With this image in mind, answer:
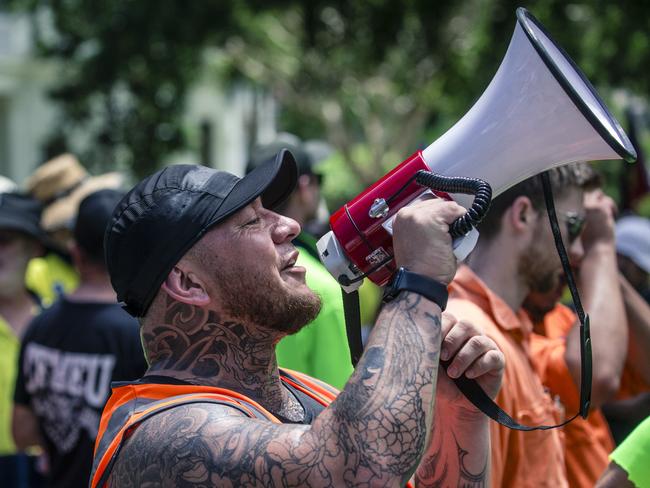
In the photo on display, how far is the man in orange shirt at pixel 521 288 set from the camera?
9.78ft

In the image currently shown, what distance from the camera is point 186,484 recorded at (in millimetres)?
1912

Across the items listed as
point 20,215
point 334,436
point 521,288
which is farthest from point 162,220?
point 20,215

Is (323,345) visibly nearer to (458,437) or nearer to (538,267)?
(538,267)

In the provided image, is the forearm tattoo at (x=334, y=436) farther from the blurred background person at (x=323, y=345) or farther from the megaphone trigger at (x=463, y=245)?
the blurred background person at (x=323, y=345)

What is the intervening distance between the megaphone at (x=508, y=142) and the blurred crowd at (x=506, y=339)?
861 millimetres

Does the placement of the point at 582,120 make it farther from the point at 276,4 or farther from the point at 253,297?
the point at 276,4

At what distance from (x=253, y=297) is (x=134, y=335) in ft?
6.18

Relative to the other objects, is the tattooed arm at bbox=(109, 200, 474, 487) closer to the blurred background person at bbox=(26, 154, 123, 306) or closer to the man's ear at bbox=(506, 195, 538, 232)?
the man's ear at bbox=(506, 195, 538, 232)

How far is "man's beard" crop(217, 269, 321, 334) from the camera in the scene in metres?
2.21

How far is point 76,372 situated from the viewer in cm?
397

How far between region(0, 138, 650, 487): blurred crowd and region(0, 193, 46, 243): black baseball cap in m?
0.02

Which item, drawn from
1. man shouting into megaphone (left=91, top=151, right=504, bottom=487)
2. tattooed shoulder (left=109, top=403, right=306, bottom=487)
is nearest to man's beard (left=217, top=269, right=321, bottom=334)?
man shouting into megaphone (left=91, top=151, right=504, bottom=487)

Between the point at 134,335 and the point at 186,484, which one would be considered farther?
the point at 134,335

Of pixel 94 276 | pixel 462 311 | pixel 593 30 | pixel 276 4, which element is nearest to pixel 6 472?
pixel 94 276
